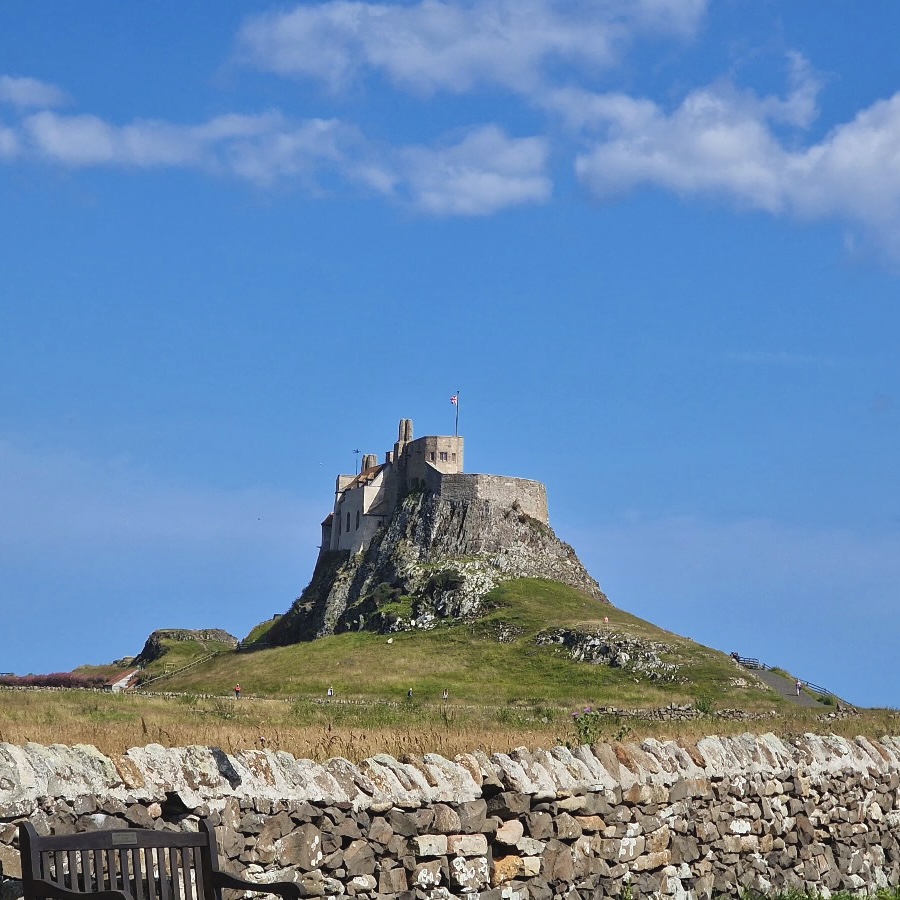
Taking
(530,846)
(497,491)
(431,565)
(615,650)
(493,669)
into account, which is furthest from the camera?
(497,491)

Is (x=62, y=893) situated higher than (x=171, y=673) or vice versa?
(x=171, y=673)

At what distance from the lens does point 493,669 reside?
7950 centimetres

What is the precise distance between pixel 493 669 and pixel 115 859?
71.4m

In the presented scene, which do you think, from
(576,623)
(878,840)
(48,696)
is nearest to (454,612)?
(576,623)

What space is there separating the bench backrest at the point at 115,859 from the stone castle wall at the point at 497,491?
338 feet

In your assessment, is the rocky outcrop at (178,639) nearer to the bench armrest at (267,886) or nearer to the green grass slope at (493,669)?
the green grass slope at (493,669)

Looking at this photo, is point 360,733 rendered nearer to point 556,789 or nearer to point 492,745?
point 492,745

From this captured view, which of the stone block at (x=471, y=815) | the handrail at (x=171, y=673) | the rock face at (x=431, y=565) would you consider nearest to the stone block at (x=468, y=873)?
the stone block at (x=471, y=815)

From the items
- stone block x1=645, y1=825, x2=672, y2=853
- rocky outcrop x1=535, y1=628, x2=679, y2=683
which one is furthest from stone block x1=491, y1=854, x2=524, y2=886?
rocky outcrop x1=535, y1=628, x2=679, y2=683

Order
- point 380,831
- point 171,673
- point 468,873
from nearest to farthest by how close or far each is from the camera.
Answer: point 380,831 < point 468,873 < point 171,673

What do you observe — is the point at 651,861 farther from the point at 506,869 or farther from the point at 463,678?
the point at 463,678

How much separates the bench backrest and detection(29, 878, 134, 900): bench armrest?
0.18 feet

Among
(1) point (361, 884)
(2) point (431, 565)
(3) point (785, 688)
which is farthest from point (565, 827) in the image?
(2) point (431, 565)

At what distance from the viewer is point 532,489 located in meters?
116
